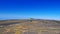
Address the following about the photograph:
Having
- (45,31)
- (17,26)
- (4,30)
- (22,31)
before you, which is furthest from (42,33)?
(4,30)

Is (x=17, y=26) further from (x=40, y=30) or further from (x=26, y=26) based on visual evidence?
(x=40, y=30)

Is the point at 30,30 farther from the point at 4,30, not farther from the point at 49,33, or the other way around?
the point at 4,30

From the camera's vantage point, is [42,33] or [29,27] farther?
[29,27]

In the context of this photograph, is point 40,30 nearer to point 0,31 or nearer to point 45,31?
point 45,31

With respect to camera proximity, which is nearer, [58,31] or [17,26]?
[58,31]

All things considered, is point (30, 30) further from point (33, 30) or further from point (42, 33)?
point (42, 33)

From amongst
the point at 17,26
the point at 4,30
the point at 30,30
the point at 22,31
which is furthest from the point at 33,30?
the point at 4,30

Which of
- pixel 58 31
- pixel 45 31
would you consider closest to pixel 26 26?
pixel 45 31
